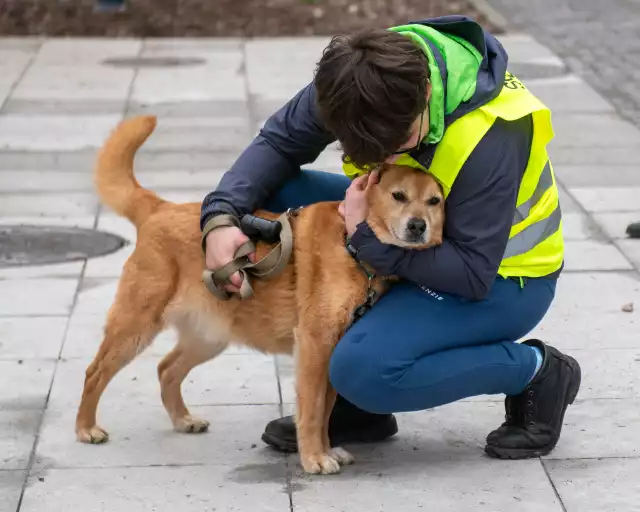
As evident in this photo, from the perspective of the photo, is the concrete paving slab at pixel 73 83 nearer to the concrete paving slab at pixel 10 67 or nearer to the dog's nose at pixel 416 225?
the concrete paving slab at pixel 10 67

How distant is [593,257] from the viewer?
20.7 ft

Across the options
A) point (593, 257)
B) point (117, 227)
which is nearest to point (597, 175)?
point (593, 257)

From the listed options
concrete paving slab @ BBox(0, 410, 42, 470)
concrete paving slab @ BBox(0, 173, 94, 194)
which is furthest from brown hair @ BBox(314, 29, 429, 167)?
concrete paving slab @ BBox(0, 173, 94, 194)

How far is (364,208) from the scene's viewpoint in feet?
12.8

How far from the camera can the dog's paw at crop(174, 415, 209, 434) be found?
4359 millimetres

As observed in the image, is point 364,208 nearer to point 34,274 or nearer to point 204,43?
point 34,274

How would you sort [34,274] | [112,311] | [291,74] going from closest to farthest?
[112,311]
[34,274]
[291,74]

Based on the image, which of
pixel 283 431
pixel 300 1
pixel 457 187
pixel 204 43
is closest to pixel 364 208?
pixel 457 187

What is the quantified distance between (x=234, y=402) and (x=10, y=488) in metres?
1.03

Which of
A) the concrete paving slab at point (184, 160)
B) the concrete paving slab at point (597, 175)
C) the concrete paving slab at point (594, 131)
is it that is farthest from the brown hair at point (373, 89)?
the concrete paving slab at point (594, 131)

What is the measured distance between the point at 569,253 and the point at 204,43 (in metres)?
7.22

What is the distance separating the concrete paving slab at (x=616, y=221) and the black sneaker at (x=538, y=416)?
2660 mm

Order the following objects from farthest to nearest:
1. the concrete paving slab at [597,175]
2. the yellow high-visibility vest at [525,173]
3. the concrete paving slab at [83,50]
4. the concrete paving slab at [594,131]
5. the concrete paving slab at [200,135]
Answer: the concrete paving slab at [83,50] < the concrete paving slab at [594,131] < the concrete paving slab at [200,135] < the concrete paving slab at [597,175] < the yellow high-visibility vest at [525,173]

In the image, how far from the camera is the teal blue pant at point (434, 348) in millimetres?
3822
